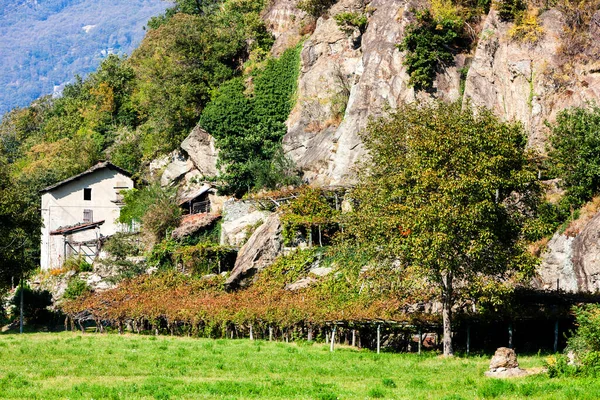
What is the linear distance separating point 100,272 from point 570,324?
38.5 metres

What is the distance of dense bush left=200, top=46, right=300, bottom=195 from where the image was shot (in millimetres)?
61156

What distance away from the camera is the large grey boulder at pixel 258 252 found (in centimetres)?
4738

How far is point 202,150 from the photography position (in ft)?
212

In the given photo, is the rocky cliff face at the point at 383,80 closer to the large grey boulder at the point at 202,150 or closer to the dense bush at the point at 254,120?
the dense bush at the point at 254,120

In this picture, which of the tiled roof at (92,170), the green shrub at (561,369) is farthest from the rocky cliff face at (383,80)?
the tiled roof at (92,170)

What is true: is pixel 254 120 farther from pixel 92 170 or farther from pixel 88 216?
pixel 88 216

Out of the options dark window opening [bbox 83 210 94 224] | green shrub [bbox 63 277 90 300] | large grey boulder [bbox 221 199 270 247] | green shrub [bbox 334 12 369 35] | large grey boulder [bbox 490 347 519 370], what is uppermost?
green shrub [bbox 334 12 369 35]

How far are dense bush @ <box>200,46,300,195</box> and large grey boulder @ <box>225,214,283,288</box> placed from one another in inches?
353

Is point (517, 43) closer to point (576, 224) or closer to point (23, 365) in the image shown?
point (576, 224)

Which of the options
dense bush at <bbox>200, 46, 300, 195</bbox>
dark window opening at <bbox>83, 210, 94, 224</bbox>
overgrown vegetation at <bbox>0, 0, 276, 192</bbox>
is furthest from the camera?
dark window opening at <bbox>83, 210, 94, 224</bbox>

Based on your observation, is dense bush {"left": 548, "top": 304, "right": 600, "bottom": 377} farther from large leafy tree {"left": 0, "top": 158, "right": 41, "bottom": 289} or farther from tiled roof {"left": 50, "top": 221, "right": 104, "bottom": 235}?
tiled roof {"left": 50, "top": 221, "right": 104, "bottom": 235}

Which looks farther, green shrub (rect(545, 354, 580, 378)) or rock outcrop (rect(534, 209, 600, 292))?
Answer: rock outcrop (rect(534, 209, 600, 292))

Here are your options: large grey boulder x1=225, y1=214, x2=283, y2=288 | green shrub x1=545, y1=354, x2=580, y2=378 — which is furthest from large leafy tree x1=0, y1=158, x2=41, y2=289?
green shrub x1=545, y1=354, x2=580, y2=378

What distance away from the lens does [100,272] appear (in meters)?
59.9
